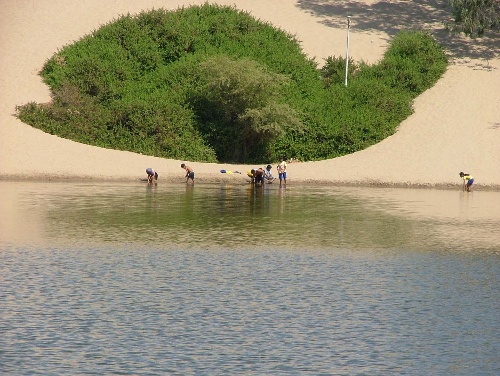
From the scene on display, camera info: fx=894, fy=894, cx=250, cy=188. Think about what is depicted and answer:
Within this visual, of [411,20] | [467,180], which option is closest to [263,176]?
[467,180]

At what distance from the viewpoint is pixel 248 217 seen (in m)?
35.1

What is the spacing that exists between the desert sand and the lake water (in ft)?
37.6

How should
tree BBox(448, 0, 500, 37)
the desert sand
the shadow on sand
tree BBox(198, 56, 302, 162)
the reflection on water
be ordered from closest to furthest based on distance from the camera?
the reflection on water < the desert sand < tree BBox(198, 56, 302, 162) < tree BBox(448, 0, 500, 37) < the shadow on sand

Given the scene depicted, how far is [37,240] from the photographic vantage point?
1105 inches

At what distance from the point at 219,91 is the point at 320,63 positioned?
14295 millimetres

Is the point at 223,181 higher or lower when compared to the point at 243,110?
lower

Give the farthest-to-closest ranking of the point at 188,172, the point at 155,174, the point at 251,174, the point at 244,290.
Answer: the point at 251,174 < the point at 188,172 < the point at 155,174 < the point at 244,290

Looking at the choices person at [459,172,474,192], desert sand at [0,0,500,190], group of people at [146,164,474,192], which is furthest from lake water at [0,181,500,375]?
desert sand at [0,0,500,190]

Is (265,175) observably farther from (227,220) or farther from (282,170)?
(227,220)

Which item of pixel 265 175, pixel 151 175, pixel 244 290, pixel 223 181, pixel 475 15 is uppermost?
pixel 475 15

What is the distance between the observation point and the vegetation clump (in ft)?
177

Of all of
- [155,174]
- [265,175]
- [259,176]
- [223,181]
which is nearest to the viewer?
[155,174]

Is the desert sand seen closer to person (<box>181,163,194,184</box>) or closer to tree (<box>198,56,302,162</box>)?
person (<box>181,163,194,184</box>)

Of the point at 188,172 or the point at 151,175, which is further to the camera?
the point at 188,172
